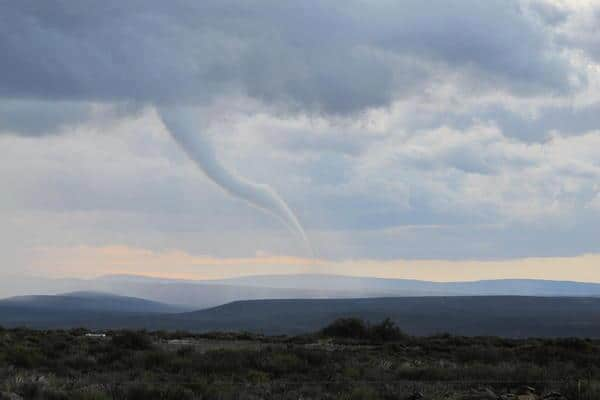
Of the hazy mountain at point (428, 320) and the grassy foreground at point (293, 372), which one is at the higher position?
the grassy foreground at point (293, 372)

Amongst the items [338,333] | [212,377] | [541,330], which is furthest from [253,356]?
[541,330]

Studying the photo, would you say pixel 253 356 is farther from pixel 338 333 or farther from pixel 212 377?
pixel 338 333

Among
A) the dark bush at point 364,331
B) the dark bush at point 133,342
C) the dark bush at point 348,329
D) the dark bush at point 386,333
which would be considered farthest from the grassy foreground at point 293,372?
the dark bush at point 348,329

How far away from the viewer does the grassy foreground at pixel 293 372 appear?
18.5 m

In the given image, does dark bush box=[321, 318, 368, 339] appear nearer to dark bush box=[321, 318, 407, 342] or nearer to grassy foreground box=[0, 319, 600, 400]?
dark bush box=[321, 318, 407, 342]

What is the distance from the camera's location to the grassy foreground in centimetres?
1847

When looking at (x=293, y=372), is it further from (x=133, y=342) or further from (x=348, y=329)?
(x=348, y=329)

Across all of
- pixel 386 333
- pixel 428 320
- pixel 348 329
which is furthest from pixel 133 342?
pixel 428 320

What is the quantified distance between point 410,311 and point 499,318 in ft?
91.2

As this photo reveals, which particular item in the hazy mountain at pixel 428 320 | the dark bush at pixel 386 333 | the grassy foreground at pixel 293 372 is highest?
the dark bush at pixel 386 333

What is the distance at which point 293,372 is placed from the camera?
24125 mm

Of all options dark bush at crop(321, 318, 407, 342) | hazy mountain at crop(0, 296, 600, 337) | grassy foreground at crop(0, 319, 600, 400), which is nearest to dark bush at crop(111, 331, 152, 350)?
grassy foreground at crop(0, 319, 600, 400)

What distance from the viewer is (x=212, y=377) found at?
72.0ft

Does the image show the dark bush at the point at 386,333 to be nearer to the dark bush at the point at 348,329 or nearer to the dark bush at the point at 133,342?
the dark bush at the point at 348,329
